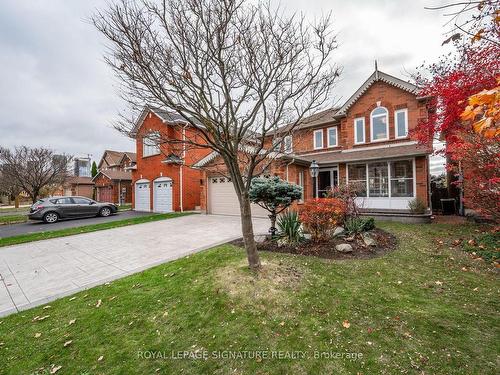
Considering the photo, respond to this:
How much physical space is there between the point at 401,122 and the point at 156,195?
61.5 feet

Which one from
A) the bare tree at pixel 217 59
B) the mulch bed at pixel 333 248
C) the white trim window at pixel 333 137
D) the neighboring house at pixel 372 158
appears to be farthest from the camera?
the white trim window at pixel 333 137

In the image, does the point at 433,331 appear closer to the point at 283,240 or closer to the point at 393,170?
the point at 283,240

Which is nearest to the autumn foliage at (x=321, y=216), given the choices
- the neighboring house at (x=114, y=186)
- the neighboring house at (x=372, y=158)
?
the neighboring house at (x=372, y=158)

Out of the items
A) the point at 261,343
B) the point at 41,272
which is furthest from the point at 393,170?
the point at 41,272

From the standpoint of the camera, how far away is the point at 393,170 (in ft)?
44.7

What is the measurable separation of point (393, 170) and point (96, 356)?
15427 mm

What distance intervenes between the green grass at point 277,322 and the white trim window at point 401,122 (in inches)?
421

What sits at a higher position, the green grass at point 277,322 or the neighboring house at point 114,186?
the neighboring house at point 114,186

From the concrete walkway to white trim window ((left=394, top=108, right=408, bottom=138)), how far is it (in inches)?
419

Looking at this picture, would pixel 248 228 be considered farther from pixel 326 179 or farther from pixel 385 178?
pixel 326 179

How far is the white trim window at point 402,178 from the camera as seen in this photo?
1298 cm

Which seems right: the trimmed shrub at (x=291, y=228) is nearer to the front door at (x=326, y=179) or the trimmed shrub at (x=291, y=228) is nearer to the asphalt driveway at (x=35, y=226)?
the front door at (x=326, y=179)

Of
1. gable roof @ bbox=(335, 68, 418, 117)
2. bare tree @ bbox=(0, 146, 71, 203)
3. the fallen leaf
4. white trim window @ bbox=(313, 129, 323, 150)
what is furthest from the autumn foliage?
bare tree @ bbox=(0, 146, 71, 203)

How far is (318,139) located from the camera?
57.7ft
